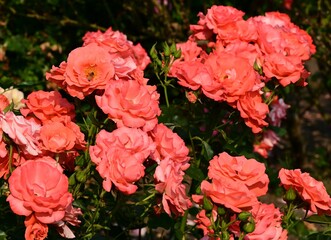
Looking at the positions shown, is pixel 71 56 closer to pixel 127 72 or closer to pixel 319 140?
pixel 127 72

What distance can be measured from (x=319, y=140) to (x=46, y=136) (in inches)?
194

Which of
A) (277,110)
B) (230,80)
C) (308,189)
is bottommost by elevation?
(277,110)

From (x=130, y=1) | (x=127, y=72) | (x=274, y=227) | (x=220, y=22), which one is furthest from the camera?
(x=130, y=1)

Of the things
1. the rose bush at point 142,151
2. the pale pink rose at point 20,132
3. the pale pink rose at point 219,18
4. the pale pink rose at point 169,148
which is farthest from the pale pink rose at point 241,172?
the pale pink rose at point 219,18

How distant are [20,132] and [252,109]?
67 centimetres

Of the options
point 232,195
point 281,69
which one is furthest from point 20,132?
point 281,69

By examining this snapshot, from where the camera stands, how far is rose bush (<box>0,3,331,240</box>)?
159cm

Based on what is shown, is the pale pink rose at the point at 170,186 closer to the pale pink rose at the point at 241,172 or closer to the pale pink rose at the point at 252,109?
the pale pink rose at the point at 241,172

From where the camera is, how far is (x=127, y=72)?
6.23 feet

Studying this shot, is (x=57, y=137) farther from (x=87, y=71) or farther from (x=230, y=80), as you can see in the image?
(x=230, y=80)

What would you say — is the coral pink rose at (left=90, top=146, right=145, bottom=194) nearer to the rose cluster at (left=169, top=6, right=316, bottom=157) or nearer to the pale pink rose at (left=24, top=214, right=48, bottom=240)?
the pale pink rose at (left=24, top=214, right=48, bottom=240)

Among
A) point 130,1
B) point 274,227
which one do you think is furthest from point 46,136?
point 130,1

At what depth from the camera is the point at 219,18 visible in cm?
233

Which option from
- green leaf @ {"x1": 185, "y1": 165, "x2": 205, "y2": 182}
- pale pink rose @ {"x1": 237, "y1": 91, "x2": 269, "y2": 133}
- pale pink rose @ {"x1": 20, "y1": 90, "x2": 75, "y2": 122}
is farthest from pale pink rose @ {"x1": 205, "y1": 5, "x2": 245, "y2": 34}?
pale pink rose @ {"x1": 20, "y1": 90, "x2": 75, "y2": 122}
